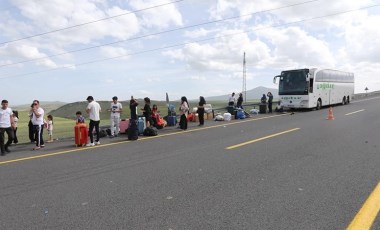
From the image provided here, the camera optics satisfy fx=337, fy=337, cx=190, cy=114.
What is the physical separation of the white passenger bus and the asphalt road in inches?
654

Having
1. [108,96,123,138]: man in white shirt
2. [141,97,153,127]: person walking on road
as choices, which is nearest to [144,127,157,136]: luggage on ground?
[108,96,123,138]: man in white shirt

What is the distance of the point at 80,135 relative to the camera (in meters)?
12.3

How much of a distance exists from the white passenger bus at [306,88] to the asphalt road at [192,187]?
16.6 m

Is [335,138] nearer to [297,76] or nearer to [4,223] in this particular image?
[4,223]

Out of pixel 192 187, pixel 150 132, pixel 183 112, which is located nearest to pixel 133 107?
pixel 150 132

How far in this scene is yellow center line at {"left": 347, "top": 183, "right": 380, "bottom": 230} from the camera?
4.33 metres

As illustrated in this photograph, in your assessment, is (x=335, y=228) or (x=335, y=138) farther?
(x=335, y=138)

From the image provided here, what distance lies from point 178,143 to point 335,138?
18.4ft

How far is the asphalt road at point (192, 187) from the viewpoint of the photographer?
461 centimetres

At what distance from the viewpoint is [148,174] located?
723 cm

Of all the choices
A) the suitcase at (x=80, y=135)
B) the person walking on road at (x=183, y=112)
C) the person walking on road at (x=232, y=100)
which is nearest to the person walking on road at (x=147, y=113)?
the person walking on road at (x=183, y=112)

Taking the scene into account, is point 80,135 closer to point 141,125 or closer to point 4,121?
point 4,121

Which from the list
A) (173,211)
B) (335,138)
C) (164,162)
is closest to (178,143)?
(164,162)

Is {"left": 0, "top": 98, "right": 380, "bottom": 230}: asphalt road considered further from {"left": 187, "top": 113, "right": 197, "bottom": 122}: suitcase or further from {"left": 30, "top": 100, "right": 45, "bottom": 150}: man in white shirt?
{"left": 187, "top": 113, "right": 197, "bottom": 122}: suitcase
